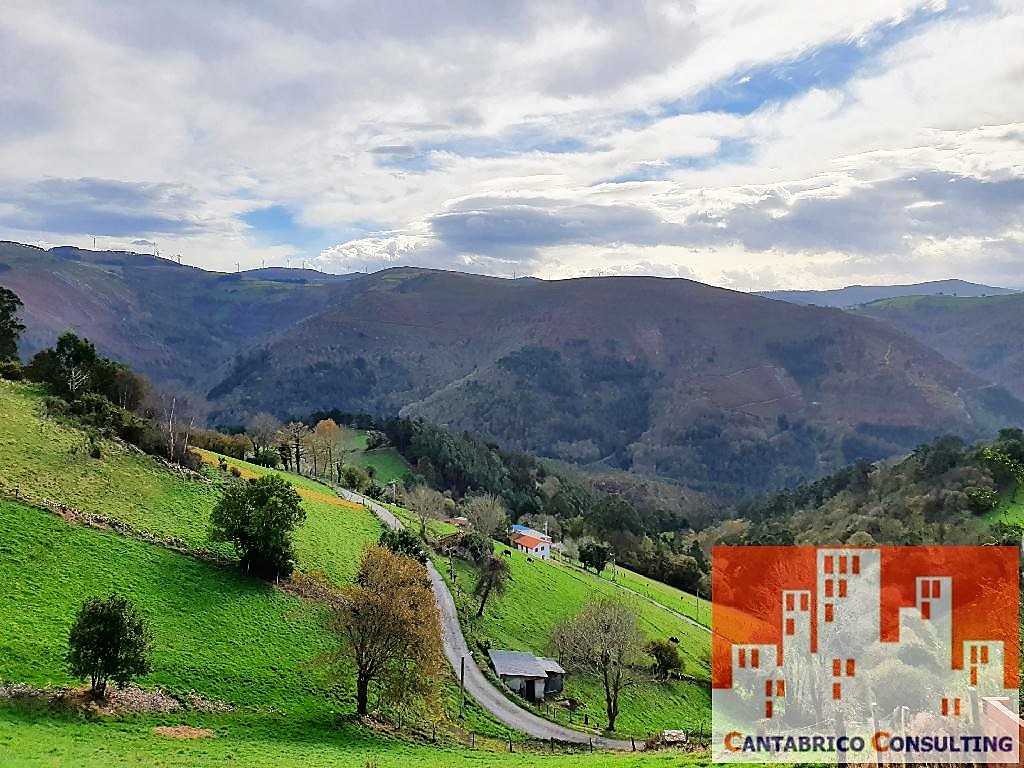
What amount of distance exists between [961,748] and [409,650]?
79.8 feet

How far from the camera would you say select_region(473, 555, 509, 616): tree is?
59.7 meters

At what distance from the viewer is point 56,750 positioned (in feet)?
79.5

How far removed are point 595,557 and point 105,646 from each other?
69071 millimetres

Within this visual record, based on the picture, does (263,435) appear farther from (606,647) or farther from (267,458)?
(606,647)

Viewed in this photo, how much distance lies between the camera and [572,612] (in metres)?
66.9

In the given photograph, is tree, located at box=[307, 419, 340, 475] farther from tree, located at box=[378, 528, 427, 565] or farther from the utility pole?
the utility pole

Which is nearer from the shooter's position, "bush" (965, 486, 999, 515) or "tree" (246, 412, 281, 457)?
"tree" (246, 412, 281, 457)

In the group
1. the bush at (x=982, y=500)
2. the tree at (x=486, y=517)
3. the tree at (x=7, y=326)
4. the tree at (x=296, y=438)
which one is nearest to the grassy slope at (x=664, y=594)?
the tree at (x=486, y=517)

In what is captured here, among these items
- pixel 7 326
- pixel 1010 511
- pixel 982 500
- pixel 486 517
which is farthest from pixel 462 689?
pixel 982 500

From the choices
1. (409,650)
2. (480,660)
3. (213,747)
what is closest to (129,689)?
(213,747)

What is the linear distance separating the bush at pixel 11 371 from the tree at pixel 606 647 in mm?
53771

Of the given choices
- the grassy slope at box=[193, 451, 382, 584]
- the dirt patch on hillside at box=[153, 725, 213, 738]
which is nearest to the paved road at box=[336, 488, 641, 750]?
the grassy slope at box=[193, 451, 382, 584]

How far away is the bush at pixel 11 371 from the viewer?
6347cm

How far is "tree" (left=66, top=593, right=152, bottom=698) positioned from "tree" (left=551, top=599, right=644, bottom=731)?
2864 cm
